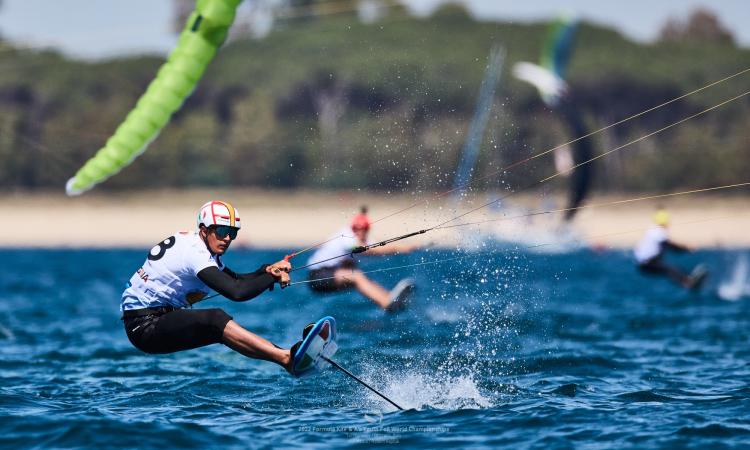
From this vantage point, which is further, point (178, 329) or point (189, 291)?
point (189, 291)

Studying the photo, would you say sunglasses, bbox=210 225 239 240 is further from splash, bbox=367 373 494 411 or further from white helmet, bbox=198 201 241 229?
splash, bbox=367 373 494 411

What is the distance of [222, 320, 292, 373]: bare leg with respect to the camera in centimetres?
860

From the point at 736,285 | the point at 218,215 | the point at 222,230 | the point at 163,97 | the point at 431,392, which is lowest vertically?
the point at 431,392

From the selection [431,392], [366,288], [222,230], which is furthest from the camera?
[366,288]

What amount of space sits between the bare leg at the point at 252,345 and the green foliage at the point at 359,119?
42.2m

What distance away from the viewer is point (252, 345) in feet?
28.2

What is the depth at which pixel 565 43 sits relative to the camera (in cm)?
4350

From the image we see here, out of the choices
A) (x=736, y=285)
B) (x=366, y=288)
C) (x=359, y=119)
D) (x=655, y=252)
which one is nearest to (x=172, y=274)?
(x=366, y=288)

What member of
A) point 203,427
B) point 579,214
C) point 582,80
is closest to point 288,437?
point 203,427

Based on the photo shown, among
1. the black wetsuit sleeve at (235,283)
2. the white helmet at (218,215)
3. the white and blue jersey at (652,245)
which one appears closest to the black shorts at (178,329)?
the black wetsuit sleeve at (235,283)

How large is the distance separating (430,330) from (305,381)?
14.6ft

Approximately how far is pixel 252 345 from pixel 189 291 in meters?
0.75

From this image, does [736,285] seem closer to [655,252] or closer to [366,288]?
[655,252]

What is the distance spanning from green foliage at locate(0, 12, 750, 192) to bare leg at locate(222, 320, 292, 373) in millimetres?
42169
